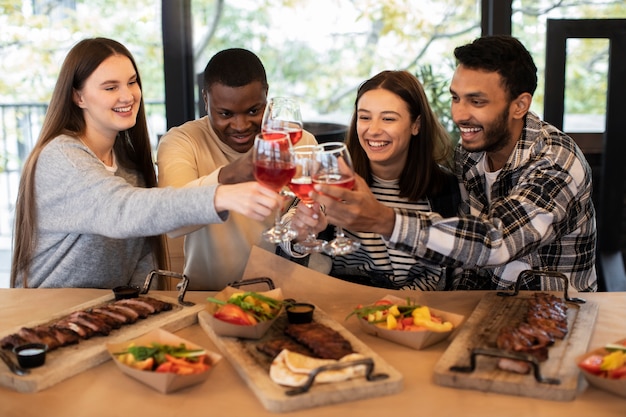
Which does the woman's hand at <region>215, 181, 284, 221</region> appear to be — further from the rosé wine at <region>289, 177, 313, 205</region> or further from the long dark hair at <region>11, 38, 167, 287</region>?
the long dark hair at <region>11, 38, 167, 287</region>

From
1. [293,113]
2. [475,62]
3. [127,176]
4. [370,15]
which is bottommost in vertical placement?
[127,176]

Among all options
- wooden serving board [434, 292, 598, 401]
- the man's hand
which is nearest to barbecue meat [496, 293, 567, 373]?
wooden serving board [434, 292, 598, 401]

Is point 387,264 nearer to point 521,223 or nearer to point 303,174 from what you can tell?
point 521,223

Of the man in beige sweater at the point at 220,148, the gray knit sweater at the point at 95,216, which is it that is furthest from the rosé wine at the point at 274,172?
the man in beige sweater at the point at 220,148

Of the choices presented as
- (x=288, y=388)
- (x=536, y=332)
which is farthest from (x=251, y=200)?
(x=536, y=332)

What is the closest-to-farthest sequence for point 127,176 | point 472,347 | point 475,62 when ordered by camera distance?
Result: point 472,347, point 475,62, point 127,176

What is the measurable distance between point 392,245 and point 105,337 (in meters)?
0.84

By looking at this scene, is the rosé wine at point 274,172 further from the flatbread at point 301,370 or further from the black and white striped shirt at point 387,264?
the black and white striped shirt at point 387,264

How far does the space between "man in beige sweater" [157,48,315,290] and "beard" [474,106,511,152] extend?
73cm

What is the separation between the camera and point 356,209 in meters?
2.03

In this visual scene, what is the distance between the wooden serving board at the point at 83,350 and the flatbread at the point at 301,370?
1.46ft

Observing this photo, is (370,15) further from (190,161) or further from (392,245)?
(392,245)

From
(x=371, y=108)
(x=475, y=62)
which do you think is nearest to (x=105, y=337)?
(x=371, y=108)

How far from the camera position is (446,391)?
169cm
